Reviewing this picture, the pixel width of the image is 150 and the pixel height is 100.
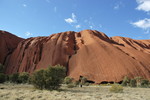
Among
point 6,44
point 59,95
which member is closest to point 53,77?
point 59,95

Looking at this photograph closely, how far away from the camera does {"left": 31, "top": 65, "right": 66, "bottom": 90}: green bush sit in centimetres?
2591

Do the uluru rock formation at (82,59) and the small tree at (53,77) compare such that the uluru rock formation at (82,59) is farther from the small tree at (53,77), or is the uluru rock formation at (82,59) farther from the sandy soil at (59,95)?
the sandy soil at (59,95)

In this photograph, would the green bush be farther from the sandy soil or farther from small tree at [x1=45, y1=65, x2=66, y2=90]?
the sandy soil

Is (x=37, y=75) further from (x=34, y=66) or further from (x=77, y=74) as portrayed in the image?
(x=34, y=66)

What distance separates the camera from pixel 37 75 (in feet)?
88.1

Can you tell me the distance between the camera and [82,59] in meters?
62.9

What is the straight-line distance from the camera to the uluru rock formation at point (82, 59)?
183ft

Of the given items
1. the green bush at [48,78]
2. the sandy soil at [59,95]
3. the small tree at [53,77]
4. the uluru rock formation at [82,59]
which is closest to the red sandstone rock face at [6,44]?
the uluru rock formation at [82,59]

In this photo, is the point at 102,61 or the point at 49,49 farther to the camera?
the point at 49,49

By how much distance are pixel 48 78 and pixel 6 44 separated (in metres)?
71.6

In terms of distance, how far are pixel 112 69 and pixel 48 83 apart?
3503 cm

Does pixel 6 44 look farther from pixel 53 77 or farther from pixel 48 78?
pixel 48 78

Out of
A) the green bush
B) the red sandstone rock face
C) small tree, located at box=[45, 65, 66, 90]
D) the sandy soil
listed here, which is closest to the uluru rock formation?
the red sandstone rock face

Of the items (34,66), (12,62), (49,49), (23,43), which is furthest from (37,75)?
(23,43)
